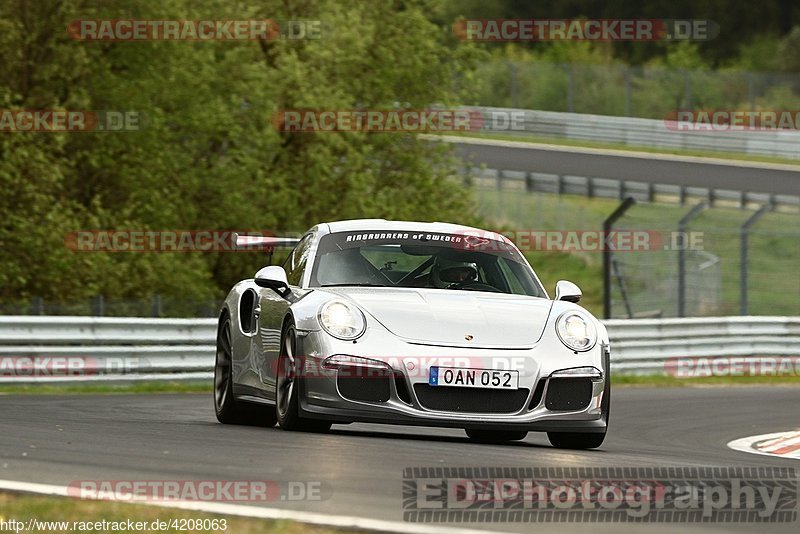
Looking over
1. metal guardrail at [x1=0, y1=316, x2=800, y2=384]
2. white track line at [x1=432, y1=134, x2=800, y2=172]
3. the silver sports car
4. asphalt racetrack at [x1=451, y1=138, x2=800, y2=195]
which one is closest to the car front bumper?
the silver sports car

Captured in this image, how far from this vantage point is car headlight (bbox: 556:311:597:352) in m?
10.0

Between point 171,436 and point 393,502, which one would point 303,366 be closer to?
point 171,436

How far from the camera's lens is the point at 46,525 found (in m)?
5.99

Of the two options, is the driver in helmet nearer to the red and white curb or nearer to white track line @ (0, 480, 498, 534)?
the red and white curb

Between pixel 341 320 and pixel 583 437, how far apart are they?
5.58 feet

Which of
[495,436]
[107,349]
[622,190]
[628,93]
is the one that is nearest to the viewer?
[495,436]

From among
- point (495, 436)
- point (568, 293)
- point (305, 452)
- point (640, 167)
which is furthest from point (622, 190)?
point (305, 452)

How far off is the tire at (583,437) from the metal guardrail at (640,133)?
113 feet

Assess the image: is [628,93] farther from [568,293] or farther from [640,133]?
[568,293]

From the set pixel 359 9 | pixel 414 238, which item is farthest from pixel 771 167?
pixel 414 238

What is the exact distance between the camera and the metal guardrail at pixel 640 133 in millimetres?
46219

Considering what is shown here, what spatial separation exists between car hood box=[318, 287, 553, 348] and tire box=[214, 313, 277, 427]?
1749 mm

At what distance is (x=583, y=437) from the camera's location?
10312 mm

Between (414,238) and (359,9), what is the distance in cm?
1883
